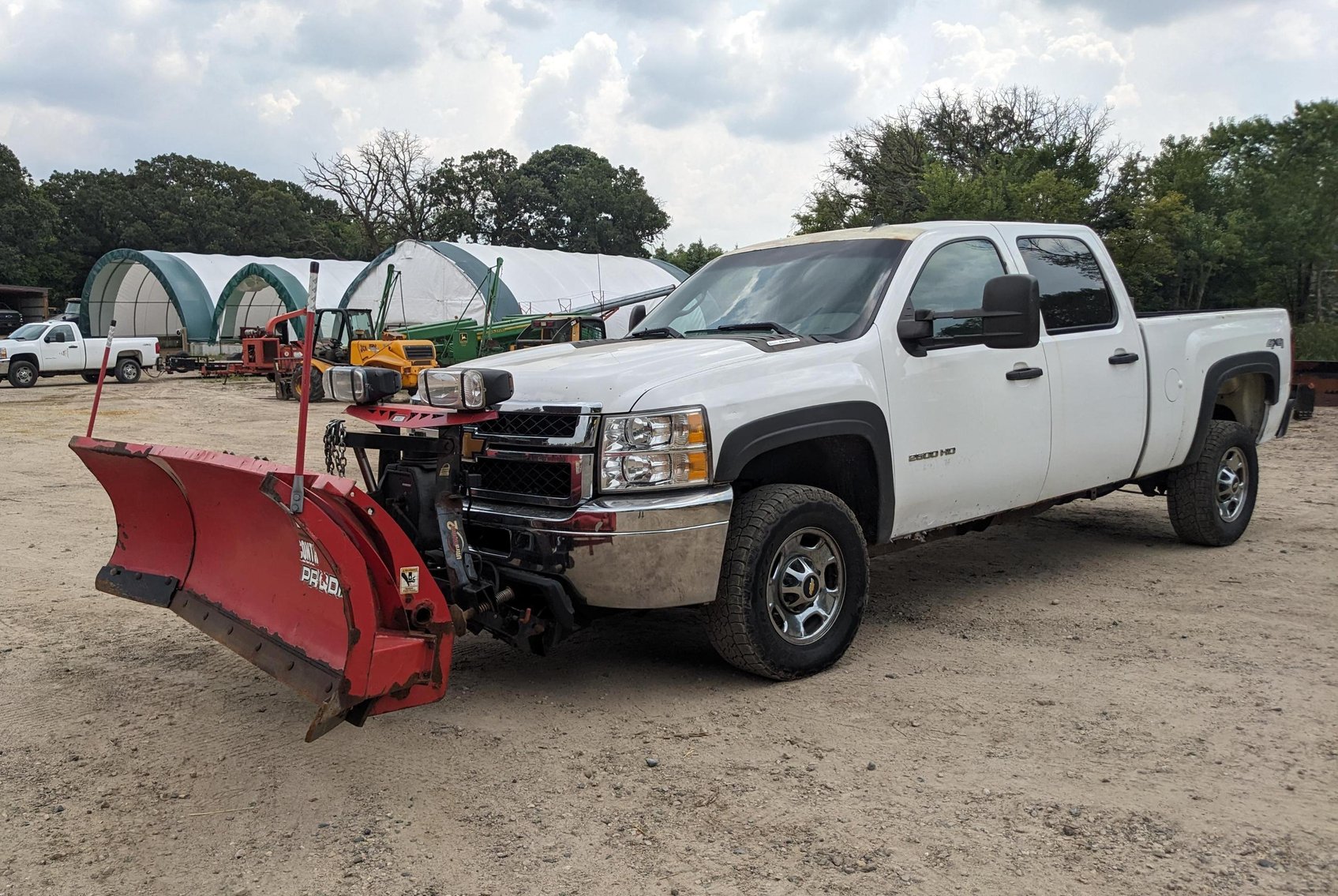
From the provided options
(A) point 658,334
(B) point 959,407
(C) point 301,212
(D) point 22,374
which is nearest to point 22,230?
(C) point 301,212

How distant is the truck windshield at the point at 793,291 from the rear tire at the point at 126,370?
86.5 feet

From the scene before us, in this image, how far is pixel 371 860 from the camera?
124 inches

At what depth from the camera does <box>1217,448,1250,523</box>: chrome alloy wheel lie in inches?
280

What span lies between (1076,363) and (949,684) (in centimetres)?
210

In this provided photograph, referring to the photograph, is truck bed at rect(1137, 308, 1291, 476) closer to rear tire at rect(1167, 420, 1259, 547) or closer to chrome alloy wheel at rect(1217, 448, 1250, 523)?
rear tire at rect(1167, 420, 1259, 547)

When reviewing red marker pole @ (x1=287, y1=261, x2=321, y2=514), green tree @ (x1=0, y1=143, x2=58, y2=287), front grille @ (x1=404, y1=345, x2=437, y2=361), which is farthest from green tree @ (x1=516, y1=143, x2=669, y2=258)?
red marker pole @ (x1=287, y1=261, x2=321, y2=514)

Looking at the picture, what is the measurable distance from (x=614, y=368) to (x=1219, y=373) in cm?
438

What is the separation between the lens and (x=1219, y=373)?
6781 millimetres

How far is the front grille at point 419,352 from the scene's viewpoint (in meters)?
21.5

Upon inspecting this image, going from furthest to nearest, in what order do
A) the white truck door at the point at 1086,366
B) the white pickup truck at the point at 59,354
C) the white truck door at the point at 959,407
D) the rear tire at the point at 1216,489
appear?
the white pickup truck at the point at 59,354, the rear tire at the point at 1216,489, the white truck door at the point at 1086,366, the white truck door at the point at 959,407

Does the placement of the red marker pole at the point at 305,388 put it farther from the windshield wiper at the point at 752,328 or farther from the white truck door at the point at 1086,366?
A: the white truck door at the point at 1086,366

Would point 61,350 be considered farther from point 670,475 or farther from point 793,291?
point 670,475

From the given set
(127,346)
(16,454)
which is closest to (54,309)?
(127,346)

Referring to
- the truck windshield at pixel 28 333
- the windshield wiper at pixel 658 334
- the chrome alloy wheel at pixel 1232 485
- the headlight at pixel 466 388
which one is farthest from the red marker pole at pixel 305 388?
the truck windshield at pixel 28 333
